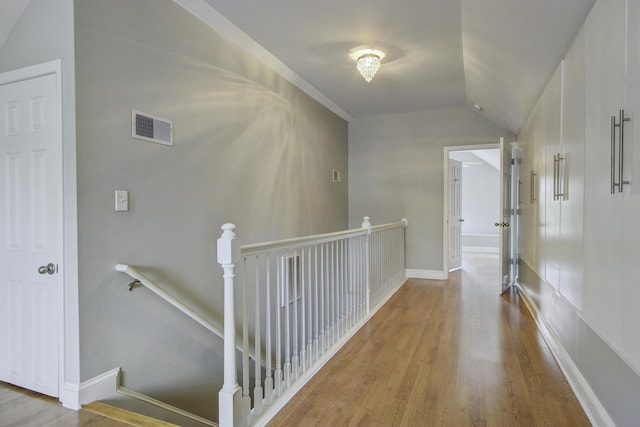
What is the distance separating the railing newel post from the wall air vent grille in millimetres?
993

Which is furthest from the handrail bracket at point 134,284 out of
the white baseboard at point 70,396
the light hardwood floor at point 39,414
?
the light hardwood floor at point 39,414

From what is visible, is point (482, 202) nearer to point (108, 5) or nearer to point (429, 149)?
point (429, 149)

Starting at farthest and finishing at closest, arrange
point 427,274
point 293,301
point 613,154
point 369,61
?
point 427,274 → point 369,61 → point 293,301 → point 613,154

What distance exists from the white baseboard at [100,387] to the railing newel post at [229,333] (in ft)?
2.42

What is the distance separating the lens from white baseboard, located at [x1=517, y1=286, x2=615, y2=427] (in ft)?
6.39

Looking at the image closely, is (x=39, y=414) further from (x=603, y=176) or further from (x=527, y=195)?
(x=527, y=195)

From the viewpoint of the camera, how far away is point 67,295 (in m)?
2.00

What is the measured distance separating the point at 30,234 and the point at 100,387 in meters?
1.00

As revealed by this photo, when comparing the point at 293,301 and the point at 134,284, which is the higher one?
the point at 134,284

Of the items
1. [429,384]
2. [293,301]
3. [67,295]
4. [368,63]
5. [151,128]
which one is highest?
[368,63]

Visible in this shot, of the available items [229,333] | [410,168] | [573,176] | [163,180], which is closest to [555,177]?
[573,176]

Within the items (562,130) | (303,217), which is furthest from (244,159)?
(562,130)

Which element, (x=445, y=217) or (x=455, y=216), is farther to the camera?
(x=455, y=216)

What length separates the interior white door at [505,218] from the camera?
475cm
